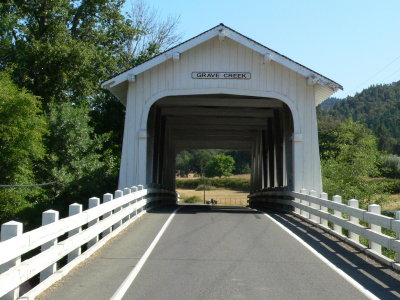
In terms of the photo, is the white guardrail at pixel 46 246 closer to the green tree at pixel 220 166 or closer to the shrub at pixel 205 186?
the shrub at pixel 205 186

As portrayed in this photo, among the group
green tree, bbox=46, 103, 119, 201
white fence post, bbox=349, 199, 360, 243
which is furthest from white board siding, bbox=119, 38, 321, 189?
white fence post, bbox=349, 199, 360, 243

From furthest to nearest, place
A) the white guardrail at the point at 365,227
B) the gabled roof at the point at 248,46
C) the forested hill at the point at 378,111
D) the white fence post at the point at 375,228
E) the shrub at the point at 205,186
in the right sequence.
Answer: the forested hill at the point at 378,111
the shrub at the point at 205,186
the gabled roof at the point at 248,46
the white fence post at the point at 375,228
the white guardrail at the point at 365,227

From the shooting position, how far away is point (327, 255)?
27.5ft

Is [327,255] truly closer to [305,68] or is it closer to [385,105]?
[305,68]

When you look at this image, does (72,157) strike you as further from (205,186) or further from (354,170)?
(205,186)

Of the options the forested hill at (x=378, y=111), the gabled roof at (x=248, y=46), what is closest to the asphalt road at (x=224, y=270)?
the gabled roof at (x=248, y=46)

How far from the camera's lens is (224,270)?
6969 mm

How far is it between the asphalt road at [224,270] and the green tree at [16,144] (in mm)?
8063

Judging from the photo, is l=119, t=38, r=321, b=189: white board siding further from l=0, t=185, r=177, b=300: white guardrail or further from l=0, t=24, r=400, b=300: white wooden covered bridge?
l=0, t=185, r=177, b=300: white guardrail

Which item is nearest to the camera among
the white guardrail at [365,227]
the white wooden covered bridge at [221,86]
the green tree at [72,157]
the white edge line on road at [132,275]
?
the white edge line on road at [132,275]

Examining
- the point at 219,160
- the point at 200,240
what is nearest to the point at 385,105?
the point at 219,160

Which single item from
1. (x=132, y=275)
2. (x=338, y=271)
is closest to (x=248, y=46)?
(x=338, y=271)

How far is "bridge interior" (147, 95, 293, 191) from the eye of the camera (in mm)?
19495

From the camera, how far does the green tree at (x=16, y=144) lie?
17.2 meters
